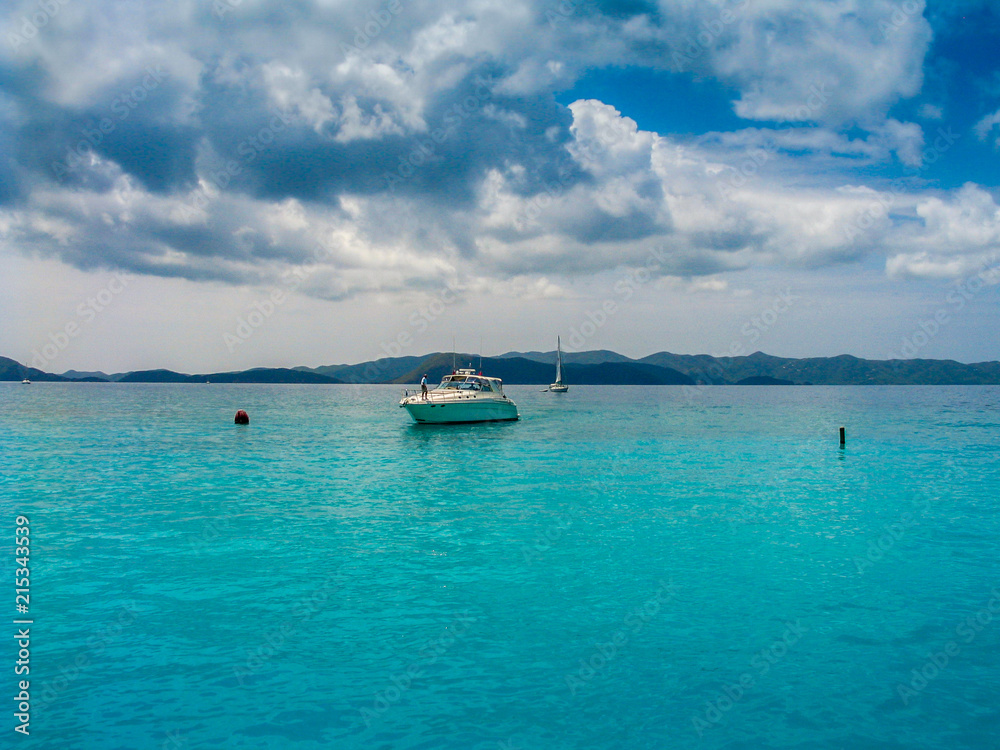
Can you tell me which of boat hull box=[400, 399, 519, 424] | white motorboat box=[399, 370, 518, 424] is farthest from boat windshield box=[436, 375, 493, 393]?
boat hull box=[400, 399, 519, 424]

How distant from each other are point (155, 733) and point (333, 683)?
8.51 feet

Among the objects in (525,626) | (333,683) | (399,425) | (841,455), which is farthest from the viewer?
(399,425)

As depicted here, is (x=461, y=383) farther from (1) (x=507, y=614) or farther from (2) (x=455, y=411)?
(1) (x=507, y=614)

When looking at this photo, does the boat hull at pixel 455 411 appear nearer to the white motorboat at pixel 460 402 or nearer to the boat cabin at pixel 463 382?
the white motorboat at pixel 460 402

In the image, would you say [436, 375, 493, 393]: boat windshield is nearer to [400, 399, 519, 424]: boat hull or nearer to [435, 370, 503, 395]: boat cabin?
[435, 370, 503, 395]: boat cabin

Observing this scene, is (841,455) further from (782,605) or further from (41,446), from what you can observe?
(41,446)

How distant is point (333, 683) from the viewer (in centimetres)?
1006

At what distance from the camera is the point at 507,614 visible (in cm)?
1309

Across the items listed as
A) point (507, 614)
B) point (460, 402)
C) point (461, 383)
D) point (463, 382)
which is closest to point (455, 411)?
point (460, 402)

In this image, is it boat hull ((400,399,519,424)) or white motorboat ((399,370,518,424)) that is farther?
white motorboat ((399,370,518,424))

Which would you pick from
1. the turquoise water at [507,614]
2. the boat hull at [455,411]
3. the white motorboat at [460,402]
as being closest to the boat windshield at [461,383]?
the white motorboat at [460,402]

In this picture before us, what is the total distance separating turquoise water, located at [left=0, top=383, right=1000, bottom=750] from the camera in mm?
9023

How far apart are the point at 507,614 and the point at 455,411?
50032mm

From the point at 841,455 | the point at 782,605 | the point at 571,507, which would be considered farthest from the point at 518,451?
the point at 782,605
